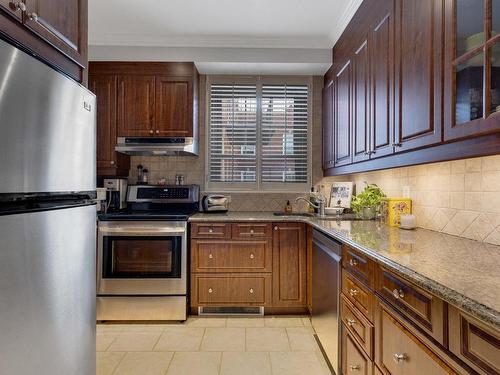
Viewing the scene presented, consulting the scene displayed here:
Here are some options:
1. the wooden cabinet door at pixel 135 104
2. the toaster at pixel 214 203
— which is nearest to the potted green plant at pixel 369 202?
the toaster at pixel 214 203

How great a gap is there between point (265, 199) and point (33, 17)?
110 inches

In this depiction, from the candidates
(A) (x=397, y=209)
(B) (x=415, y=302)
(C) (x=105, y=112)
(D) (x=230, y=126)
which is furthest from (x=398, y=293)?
(C) (x=105, y=112)

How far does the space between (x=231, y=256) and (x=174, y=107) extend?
1.58m

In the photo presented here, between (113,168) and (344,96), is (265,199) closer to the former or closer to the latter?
(344,96)

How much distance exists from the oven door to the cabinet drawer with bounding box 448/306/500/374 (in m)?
2.29

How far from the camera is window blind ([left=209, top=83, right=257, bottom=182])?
3617mm

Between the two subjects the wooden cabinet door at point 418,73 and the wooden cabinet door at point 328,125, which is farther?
the wooden cabinet door at point 328,125

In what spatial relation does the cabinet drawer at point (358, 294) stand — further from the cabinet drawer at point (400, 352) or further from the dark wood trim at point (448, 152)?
the dark wood trim at point (448, 152)

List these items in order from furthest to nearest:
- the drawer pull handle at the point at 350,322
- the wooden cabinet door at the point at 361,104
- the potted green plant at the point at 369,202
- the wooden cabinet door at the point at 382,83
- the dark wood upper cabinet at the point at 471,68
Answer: the potted green plant at the point at 369,202
the wooden cabinet door at the point at 361,104
the wooden cabinet door at the point at 382,83
the drawer pull handle at the point at 350,322
the dark wood upper cabinet at the point at 471,68

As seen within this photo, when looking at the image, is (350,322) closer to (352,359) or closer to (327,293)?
(352,359)

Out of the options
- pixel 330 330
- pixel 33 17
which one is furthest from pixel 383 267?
pixel 33 17

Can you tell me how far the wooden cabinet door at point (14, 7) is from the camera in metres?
0.99

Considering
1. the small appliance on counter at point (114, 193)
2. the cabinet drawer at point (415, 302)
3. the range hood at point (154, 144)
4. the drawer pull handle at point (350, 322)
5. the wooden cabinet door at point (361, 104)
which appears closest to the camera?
the cabinet drawer at point (415, 302)

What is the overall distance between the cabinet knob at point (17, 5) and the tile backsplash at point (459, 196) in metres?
2.01
